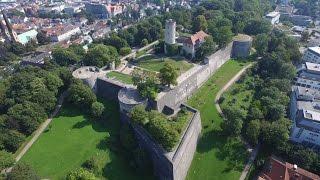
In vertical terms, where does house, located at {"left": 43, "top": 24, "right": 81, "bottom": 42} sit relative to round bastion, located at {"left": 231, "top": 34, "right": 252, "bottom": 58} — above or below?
below

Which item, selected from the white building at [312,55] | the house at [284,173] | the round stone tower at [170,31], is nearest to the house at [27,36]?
the round stone tower at [170,31]

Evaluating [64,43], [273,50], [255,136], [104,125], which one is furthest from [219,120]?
[64,43]

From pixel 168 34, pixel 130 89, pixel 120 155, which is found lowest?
pixel 120 155

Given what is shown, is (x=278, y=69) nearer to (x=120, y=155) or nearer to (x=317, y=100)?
(x=317, y=100)

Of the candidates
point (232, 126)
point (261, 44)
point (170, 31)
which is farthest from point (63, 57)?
point (261, 44)

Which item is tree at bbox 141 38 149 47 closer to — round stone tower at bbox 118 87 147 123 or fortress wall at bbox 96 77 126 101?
fortress wall at bbox 96 77 126 101

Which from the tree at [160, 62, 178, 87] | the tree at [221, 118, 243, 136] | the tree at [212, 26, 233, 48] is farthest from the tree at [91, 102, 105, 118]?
the tree at [212, 26, 233, 48]

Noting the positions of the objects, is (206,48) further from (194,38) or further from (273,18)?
(273,18)
